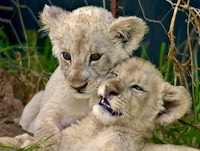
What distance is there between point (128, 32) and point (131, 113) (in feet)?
1.74

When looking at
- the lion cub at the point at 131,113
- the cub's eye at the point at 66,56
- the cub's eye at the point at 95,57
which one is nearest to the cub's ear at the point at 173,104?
the lion cub at the point at 131,113

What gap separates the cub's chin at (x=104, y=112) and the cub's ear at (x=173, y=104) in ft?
1.04

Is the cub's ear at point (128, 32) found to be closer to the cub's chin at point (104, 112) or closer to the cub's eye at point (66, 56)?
the cub's eye at point (66, 56)

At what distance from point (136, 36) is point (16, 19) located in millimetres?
2937

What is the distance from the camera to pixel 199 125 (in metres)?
5.85

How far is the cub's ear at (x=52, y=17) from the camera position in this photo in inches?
219

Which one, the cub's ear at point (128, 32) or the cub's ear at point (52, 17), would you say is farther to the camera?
the cub's ear at point (52, 17)

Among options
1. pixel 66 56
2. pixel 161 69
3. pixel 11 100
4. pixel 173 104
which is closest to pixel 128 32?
pixel 66 56

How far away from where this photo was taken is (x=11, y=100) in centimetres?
632

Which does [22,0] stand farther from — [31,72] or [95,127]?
[95,127]

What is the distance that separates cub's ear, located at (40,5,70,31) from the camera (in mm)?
5551

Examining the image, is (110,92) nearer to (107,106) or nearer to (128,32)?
(107,106)

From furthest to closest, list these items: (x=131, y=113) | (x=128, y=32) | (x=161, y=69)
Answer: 1. (x=161, y=69)
2. (x=128, y=32)
3. (x=131, y=113)

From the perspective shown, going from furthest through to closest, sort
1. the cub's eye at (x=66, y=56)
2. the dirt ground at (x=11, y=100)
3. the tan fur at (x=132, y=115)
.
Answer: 1. the dirt ground at (x=11, y=100)
2. the cub's eye at (x=66, y=56)
3. the tan fur at (x=132, y=115)
